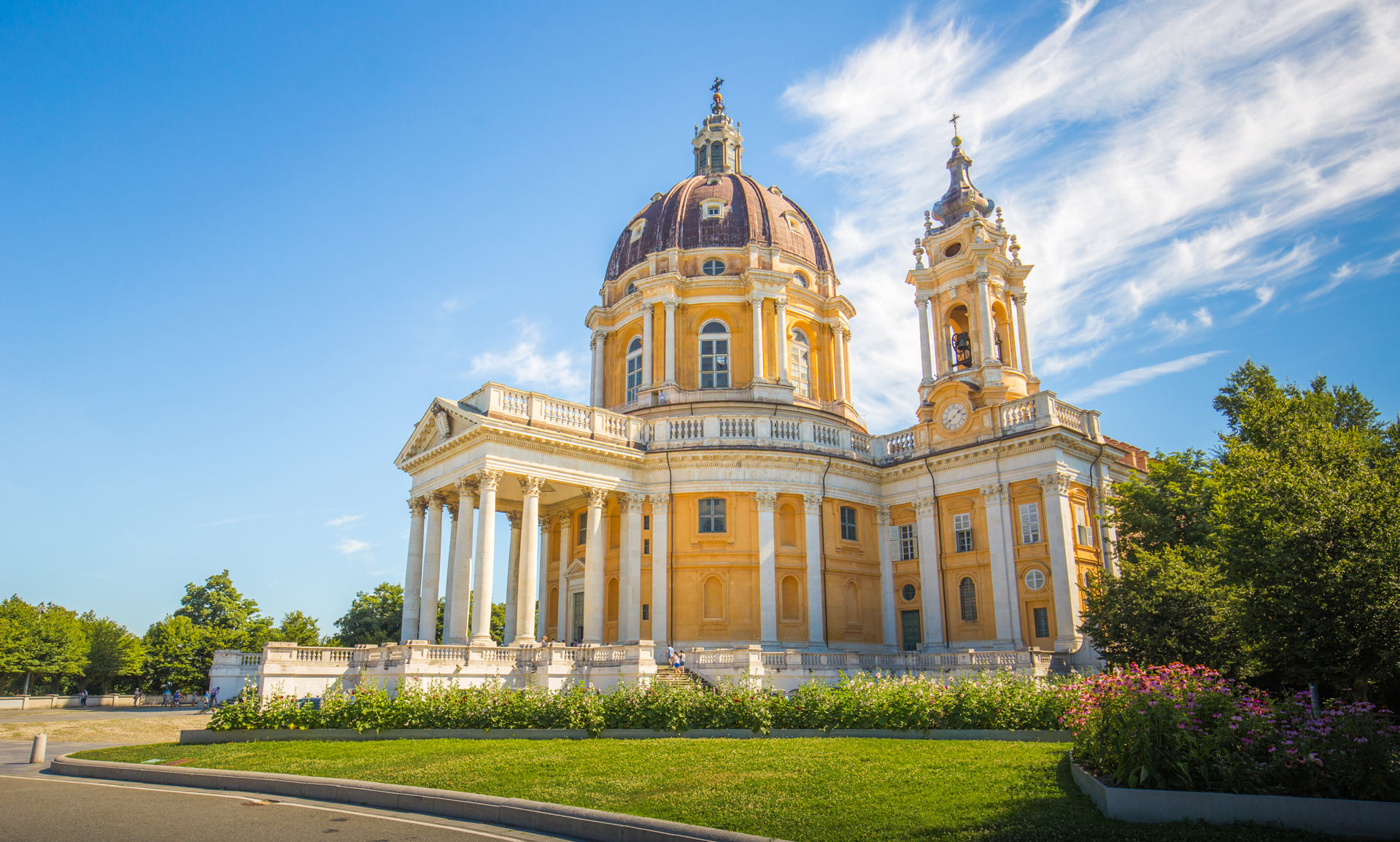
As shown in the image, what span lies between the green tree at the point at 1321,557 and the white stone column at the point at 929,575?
18822mm

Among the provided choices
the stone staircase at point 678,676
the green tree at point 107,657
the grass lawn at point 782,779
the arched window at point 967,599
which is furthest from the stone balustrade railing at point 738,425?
the green tree at point 107,657

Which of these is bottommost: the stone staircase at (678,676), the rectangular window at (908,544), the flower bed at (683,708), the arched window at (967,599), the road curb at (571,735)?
the road curb at (571,735)

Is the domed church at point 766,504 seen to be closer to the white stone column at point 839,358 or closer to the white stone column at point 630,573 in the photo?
the white stone column at point 630,573

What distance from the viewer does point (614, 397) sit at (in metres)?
44.7

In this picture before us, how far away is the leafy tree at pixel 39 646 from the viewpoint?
6494cm

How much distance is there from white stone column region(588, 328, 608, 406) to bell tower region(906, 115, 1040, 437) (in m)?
15.8

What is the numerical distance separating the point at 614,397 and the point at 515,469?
1413 centimetres

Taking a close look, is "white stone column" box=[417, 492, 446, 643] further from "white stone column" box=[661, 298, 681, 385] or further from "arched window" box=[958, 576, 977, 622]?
"arched window" box=[958, 576, 977, 622]

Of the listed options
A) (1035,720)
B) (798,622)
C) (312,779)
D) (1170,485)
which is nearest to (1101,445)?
(1170,485)

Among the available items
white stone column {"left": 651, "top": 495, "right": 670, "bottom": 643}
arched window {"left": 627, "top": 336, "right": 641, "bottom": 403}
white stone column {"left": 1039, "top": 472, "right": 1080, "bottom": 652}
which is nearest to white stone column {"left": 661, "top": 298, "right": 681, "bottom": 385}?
arched window {"left": 627, "top": 336, "right": 641, "bottom": 403}

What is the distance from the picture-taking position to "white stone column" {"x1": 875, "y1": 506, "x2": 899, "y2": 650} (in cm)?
3625

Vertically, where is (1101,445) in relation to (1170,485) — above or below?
above

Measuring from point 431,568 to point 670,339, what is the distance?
50.6 ft

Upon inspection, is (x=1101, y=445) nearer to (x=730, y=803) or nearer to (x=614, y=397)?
(x=614, y=397)
